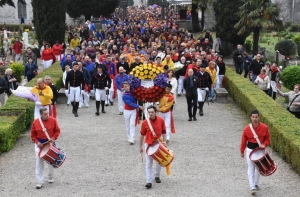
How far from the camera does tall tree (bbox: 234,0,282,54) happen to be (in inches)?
1224

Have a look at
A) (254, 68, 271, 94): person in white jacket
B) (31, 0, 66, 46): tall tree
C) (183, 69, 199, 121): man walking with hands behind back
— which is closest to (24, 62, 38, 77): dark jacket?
(183, 69, 199, 121): man walking with hands behind back

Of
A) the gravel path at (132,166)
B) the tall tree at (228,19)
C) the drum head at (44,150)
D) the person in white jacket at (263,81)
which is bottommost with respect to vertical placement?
the gravel path at (132,166)

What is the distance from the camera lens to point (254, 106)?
17547 mm

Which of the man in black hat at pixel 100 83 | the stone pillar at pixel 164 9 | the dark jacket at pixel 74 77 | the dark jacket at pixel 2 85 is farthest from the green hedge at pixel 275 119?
the stone pillar at pixel 164 9

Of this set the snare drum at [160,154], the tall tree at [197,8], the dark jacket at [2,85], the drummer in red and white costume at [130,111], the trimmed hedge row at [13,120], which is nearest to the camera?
the snare drum at [160,154]

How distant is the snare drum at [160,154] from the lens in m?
11.5

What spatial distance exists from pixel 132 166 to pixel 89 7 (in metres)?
47.0

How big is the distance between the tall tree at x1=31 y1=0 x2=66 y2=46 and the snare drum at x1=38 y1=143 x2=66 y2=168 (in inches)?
864

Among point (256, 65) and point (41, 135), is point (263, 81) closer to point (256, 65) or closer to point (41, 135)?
point (256, 65)

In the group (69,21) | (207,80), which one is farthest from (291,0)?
(207,80)

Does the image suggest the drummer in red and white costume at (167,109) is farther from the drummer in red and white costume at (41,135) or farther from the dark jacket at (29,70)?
the dark jacket at (29,70)

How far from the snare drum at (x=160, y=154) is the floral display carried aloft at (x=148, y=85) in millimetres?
3840

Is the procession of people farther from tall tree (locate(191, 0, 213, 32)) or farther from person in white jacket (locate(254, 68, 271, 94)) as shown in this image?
tall tree (locate(191, 0, 213, 32))

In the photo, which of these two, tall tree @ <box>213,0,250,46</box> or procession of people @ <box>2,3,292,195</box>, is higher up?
tall tree @ <box>213,0,250,46</box>
